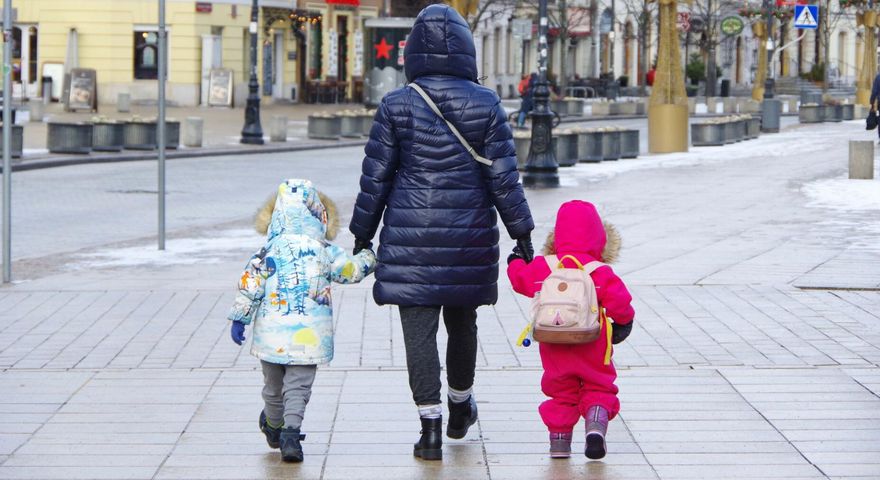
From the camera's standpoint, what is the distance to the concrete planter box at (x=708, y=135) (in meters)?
33.9

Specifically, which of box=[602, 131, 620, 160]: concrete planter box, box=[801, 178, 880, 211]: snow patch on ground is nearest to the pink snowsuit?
box=[801, 178, 880, 211]: snow patch on ground

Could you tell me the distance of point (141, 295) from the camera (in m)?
11.7

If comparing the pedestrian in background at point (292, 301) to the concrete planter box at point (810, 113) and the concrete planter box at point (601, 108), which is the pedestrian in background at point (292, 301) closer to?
the concrete planter box at point (810, 113)

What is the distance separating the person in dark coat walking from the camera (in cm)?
677

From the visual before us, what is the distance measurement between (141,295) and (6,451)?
15.4 ft

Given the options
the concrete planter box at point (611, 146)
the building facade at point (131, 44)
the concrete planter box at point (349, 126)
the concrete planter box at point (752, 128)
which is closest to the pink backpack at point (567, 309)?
the concrete planter box at point (611, 146)

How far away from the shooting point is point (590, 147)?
28.0m

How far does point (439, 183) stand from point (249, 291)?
89 centimetres

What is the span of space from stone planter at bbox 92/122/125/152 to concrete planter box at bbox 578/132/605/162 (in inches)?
338

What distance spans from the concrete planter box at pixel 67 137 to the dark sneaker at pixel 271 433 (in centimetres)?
2283

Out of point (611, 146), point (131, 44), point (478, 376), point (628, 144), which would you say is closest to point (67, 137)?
point (611, 146)

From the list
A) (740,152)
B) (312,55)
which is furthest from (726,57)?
(740,152)

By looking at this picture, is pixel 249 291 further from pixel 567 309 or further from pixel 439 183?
pixel 567 309

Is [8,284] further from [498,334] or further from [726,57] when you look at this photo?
[726,57]
